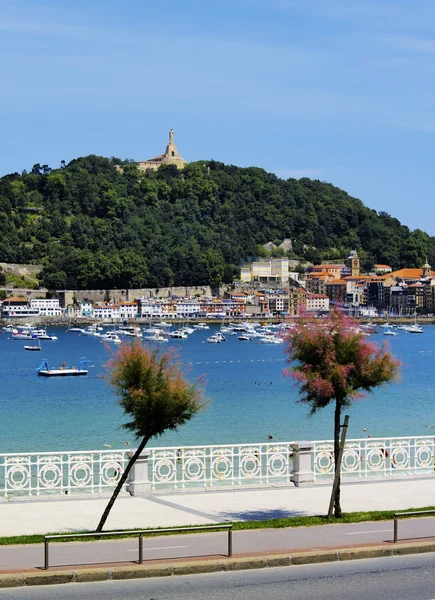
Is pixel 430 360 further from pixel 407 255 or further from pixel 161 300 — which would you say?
pixel 407 255

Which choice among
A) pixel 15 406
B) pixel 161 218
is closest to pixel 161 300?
pixel 161 218

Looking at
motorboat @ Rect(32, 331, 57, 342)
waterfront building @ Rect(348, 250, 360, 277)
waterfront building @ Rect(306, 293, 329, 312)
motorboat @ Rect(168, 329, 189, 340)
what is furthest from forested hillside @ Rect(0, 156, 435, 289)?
motorboat @ Rect(168, 329, 189, 340)

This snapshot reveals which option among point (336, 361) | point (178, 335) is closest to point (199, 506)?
point (336, 361)

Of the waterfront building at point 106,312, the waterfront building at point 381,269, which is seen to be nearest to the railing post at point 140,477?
the waterfront building at point 106,312

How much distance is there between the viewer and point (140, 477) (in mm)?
13531

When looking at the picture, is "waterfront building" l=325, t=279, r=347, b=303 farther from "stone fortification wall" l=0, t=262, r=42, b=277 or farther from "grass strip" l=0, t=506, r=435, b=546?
"grass strip" l=0, t=506, r=435, b=546

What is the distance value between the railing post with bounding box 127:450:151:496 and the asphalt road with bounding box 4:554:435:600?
406cm

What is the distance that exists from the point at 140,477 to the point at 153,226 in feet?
534

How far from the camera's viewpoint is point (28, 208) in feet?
566

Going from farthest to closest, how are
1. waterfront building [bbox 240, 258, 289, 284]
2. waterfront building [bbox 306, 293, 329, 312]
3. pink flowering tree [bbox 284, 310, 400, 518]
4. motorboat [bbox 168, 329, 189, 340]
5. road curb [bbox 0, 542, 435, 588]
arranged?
1. waterfront building [bbox 240, 258, 289, 284]
2. waterfront building [bbox 306, 293, 329, 312]
3. motorboat [bbox 168, 329, 189, 340]
4. pink flowering tree [bbox 284, 310, 400, 518]
5. road curb [bbox 0, 542, 435, 588]

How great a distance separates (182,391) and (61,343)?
9401 cm

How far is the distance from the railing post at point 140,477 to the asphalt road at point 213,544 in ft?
9.29

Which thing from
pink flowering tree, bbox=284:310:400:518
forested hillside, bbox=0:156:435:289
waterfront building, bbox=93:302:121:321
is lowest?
waterfront building, bbox=93:302:121:321

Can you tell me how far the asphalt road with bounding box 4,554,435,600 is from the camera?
28.8 feet
